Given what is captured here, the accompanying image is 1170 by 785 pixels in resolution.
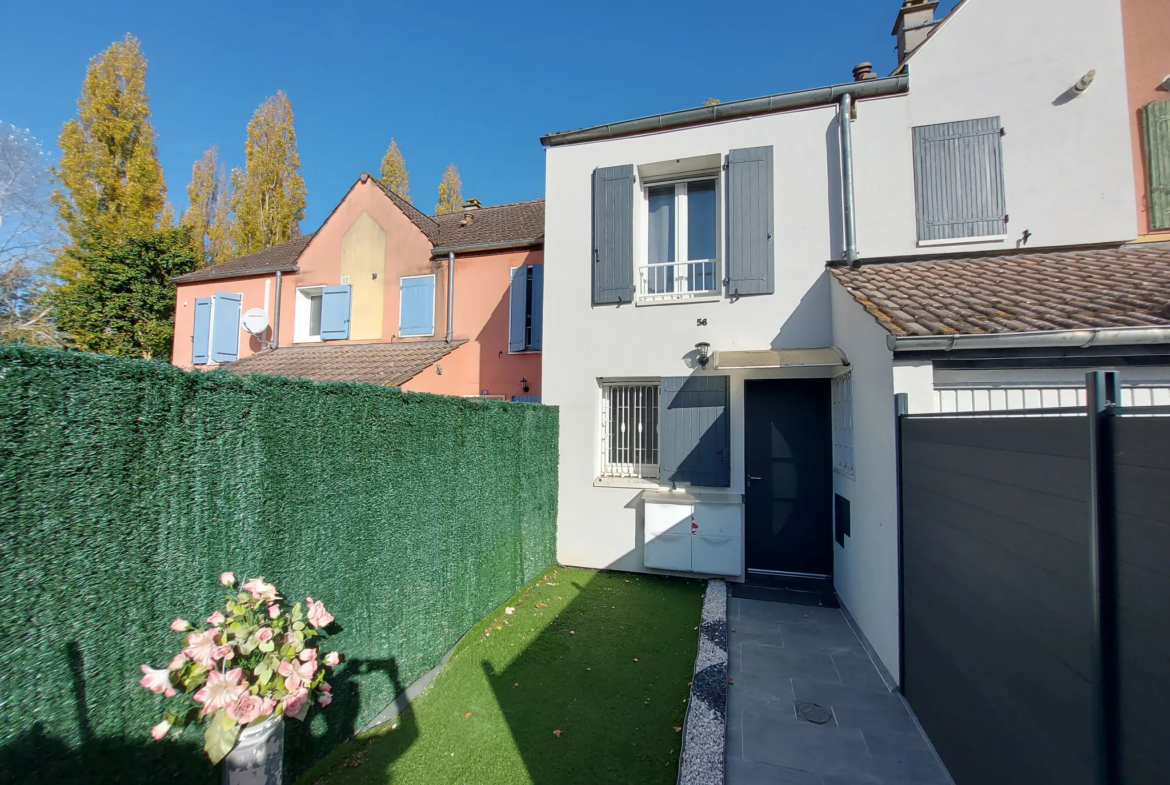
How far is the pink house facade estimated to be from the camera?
37.8 feet

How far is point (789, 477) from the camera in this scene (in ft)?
26.5

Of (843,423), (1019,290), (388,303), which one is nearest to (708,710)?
(843,423)

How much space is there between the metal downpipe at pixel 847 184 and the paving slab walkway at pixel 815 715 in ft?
19.0

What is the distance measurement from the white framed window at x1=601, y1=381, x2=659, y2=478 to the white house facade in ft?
0.13

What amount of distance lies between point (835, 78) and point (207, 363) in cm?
1807

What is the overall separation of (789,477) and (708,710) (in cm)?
462

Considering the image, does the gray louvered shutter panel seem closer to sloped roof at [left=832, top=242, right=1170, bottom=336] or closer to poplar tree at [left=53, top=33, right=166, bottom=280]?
sloped roof at [left=832, top=242, right=1170, bottom=336]

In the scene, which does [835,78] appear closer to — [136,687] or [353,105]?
[136,687]

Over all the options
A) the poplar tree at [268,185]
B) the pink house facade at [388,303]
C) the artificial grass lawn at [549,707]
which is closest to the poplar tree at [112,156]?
the poplar tree at [268,185]

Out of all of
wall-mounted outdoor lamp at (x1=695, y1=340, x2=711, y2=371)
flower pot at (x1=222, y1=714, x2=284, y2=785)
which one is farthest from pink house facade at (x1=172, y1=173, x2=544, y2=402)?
flower pot at (x1=222, y1=714, x2=284, y2=785)

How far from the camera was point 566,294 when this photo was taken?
9.21 meters

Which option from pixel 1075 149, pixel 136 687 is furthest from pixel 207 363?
pixel 1075 149

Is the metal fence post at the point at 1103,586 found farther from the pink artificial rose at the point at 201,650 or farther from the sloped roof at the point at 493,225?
the sloped roof at the point at 493,225

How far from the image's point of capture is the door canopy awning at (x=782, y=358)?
274 inches
